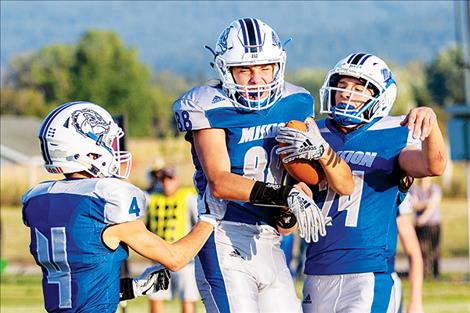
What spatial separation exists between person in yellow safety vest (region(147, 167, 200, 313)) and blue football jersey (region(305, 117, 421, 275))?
5766 mm

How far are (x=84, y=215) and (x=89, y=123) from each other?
15.4 inches

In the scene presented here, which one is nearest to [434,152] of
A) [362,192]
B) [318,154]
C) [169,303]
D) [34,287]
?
[362,192]

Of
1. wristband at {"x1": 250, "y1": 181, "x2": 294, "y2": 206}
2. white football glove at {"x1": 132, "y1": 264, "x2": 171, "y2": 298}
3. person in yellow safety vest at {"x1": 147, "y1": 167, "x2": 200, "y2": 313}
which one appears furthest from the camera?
person in yellow safety vest at {"x1": 147, "y1": 167, "x2": 200, "y2": 313}

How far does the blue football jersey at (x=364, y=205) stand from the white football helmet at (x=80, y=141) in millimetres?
1152

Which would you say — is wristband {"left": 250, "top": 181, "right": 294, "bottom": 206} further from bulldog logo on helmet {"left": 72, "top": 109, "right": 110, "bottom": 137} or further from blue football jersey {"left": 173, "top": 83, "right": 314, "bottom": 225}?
→ bulldog logo on helmet {"left": 72, "top": 109, "right": 110, "bottom": 137}

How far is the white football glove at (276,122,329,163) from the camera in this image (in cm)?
504

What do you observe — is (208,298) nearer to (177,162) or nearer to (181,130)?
(181,130)

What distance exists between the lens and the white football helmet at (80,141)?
4652 mm

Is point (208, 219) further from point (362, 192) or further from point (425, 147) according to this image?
point (425, 147)

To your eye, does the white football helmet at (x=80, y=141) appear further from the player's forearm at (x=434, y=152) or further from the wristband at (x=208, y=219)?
the player's forearm at (x=434, y=152)

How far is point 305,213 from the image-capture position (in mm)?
4996

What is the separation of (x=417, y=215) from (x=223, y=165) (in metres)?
11.7

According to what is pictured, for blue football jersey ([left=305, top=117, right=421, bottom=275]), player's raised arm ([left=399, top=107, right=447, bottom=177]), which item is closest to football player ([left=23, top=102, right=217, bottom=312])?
blue football jersey ([left=305, top=117, right=421, bottom=275])

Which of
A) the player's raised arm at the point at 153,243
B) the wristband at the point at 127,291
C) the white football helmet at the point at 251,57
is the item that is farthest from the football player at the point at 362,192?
the wristband at the point at 127,291
